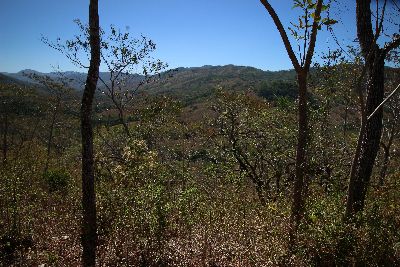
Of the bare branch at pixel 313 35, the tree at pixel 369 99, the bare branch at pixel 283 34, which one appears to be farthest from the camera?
the tree at pixel 369 99

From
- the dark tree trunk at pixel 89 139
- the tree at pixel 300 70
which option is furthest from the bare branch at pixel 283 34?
the dark tree trunk at pixel 89 139

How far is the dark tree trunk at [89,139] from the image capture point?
5.78m

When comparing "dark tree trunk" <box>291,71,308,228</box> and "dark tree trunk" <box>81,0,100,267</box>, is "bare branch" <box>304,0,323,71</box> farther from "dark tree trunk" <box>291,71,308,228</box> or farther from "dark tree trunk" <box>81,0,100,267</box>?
"dark tree trunk" <box>81,0,100,267</box>

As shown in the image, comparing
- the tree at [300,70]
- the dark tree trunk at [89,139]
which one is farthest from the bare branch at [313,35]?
the dark tree trunk at [89,139]

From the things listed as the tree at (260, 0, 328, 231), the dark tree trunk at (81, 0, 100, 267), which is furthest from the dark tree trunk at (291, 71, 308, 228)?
the dark tree trunk at (81, 0, 100, 267)

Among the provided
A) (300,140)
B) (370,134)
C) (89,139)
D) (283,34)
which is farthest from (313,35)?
(89,139)

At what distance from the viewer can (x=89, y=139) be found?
19.2ft

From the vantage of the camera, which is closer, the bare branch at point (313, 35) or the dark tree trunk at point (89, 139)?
the bare branch at point (313, 35)

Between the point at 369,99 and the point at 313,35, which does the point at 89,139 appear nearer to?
the point at 313,35

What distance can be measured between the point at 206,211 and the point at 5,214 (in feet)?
14.9

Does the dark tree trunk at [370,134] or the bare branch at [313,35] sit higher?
the bare branch at [313,35]

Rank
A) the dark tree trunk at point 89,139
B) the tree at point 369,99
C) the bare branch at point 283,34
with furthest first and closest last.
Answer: the tree at point 369,99 < the dark tree trunk at point 89,139 < the bare branch at point 283,34

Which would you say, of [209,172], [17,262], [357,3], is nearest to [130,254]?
[17,262]

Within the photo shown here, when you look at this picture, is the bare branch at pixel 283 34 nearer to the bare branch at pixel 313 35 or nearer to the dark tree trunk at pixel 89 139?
the bare branch at pixel 313 35
